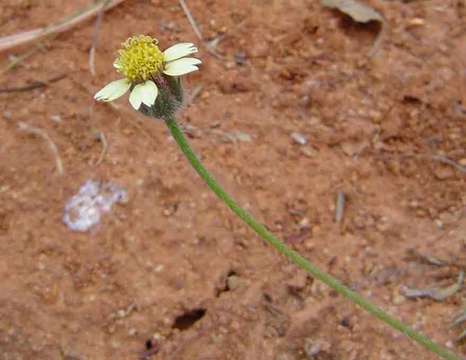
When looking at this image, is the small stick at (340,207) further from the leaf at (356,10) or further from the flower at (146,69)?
the flower at (146,69)

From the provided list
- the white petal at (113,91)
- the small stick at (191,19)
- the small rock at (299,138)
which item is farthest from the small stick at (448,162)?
the white petal at (113,91)

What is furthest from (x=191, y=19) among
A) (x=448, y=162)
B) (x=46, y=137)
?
(x=448, y=162)

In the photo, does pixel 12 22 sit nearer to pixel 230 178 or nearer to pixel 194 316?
pixel 230 178

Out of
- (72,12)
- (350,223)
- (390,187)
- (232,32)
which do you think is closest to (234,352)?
(350,223)

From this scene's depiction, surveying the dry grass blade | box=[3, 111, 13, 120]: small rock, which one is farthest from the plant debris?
the dry grass blade

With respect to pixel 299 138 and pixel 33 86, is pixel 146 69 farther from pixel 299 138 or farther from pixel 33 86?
pixel 33 86

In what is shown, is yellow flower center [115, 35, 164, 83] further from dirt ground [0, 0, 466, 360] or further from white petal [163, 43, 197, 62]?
dirt ground [0, 0, 466, 360]
